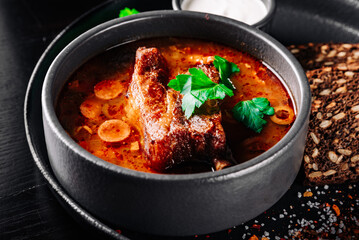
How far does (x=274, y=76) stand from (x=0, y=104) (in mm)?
1515

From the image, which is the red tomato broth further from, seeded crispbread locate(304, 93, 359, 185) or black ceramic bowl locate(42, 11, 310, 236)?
seeded crispbread locate(304, 93, 359, 185)

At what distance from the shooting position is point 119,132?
221 cm

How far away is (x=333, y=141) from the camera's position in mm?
2453

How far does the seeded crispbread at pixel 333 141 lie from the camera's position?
90.6 inches

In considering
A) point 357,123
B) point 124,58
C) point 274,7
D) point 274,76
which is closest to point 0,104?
point 124,58

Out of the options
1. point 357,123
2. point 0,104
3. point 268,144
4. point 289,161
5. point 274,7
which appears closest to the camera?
point 289,161

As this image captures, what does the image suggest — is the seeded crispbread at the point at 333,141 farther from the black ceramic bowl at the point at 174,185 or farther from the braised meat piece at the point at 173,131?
the braised meat piece at the point at 173,131

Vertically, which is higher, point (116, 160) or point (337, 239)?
point (116, 160)

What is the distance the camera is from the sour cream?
→ 10.5ft

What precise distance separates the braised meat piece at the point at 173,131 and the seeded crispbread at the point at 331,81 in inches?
33.3

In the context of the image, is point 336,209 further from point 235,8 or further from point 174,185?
point 235,8

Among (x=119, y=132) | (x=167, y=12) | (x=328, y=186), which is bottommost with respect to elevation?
(x=328, y=186)

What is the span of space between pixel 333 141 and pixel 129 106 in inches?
40.7

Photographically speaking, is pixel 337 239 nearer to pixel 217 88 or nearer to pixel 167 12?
pixel 217 88
